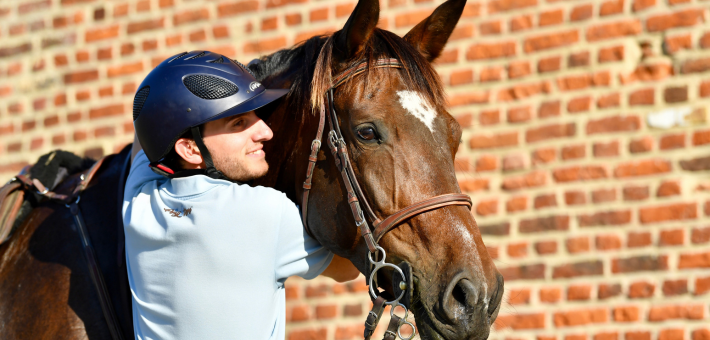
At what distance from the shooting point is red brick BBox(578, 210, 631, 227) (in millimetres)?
3322

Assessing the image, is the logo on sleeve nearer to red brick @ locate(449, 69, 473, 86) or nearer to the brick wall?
the brick wall

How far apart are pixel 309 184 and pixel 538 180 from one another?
193 cm

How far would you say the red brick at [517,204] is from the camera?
351 cm

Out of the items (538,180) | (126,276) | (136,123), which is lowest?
(538,180)

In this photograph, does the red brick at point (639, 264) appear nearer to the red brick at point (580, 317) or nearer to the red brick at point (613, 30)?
the red brick at point (580, 317)

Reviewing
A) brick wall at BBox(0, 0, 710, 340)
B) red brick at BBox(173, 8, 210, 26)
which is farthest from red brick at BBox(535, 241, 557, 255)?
red brick at BBox(173, 8, 210, 26)

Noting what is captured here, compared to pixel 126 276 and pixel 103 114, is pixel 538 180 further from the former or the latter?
pixel 103 114

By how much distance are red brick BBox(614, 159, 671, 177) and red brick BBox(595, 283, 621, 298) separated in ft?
2.14

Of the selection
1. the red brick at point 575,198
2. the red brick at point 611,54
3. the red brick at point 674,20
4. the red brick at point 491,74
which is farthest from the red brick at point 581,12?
the red brick at point 575,198

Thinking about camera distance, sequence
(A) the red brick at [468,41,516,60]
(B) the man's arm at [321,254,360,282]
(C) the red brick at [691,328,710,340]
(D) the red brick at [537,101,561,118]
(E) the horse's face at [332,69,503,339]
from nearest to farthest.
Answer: (E) the horse's face at [332,69,503,339], (B) the man's arm at [321,254,360,282], (C) the red brick at [691,328,710,340], (D) the red brick at [537,101,561,118], (A) the red brick at [468,41,516,60]

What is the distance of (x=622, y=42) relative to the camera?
3398 millimetres

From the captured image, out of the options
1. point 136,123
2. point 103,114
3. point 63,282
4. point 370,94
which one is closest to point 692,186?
point 370,94

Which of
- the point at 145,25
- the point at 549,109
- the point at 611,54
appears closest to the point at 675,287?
the point at 549,109

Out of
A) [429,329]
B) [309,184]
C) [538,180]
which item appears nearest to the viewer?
[429,329]
